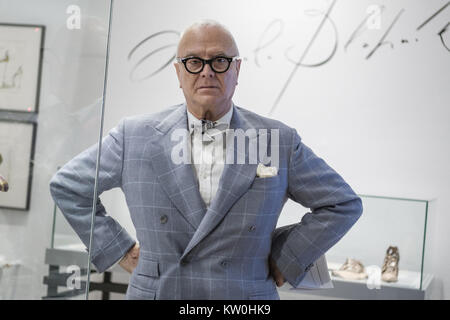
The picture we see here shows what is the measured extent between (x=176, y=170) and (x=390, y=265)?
72.9 inches

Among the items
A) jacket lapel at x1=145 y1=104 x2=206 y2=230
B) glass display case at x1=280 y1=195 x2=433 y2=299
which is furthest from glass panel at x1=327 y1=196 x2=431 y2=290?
jacket lapel at x1=145 y1=104 x2=206 y2=230

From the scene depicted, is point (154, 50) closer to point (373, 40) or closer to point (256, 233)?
point (373, 40)

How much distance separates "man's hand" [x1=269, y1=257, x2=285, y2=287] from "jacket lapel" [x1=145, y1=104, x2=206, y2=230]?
31 cm

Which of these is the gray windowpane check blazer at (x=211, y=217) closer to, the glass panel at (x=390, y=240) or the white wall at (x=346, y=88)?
the glass panel at (x=390, y=240)

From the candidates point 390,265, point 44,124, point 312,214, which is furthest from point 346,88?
point 44,124

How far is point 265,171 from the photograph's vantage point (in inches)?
73.1

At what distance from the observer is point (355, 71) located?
3.88 m

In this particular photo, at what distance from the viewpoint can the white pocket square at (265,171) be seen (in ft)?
6.07

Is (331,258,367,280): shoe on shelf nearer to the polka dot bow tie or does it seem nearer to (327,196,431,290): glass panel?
(327,196,431,290): glass panel

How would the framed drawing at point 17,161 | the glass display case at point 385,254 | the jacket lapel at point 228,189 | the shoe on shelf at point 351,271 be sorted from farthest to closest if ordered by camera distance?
1. the shoe on shelf at point 351,271
2. the glass display case at point 385,254
3. the jacket lapel at point 228,189
4. the framed drawing at point 17,161

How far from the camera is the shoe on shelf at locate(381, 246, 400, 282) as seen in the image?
318 cm
